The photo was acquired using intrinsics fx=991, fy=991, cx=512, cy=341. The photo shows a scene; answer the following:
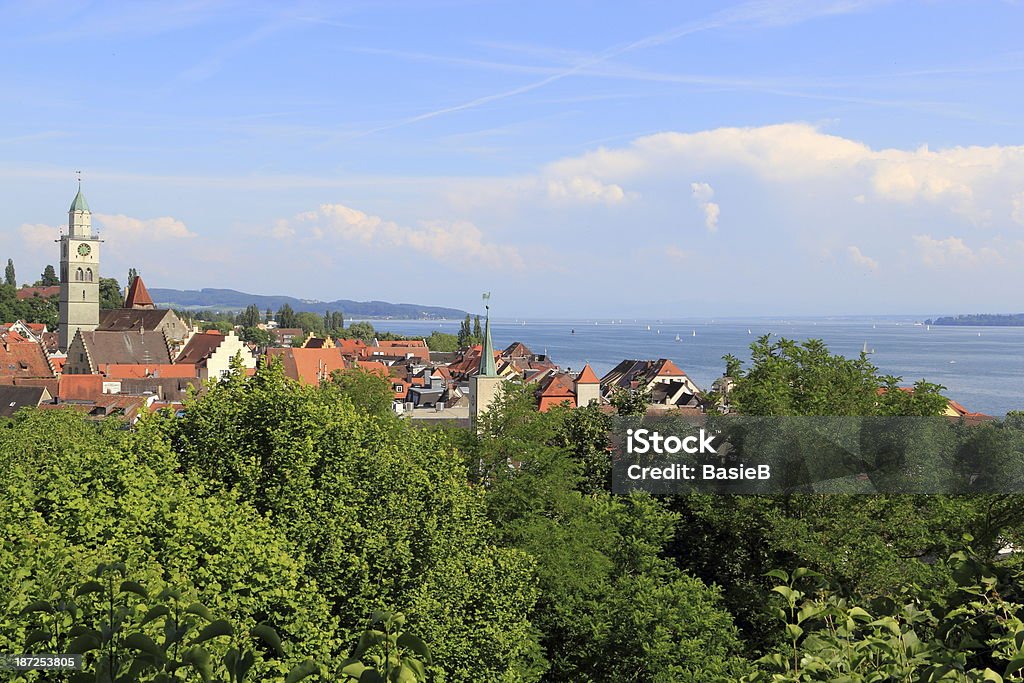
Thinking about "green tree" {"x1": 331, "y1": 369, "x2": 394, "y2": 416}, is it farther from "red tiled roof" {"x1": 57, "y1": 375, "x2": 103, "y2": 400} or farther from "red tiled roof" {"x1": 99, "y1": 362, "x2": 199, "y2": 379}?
"red tiled roof" {"x1": 99, "y1": 362, "x2": 199, "y2": 379}

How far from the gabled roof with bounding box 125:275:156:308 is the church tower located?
558 inches

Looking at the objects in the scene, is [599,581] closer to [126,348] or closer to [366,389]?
[366,389]

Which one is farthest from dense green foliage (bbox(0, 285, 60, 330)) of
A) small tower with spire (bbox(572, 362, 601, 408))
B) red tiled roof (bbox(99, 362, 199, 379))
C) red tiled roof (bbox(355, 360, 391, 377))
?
small tower with spire (bbox(572, 362, 601, 408))

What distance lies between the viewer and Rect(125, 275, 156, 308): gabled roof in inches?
4751

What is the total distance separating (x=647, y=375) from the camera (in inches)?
3561

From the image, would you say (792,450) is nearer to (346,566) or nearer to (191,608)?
(346,566)

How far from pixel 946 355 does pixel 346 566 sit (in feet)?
557

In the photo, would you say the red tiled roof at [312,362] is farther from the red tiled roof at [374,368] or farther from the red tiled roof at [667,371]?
the red tiled roof at [667,371]

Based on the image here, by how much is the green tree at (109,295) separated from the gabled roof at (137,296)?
28751 millimetres

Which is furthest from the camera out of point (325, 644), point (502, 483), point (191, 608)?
point (502, 483)

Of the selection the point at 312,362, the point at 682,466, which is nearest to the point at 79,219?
the point at 312,362

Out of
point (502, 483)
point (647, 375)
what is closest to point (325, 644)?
point (502, 483)

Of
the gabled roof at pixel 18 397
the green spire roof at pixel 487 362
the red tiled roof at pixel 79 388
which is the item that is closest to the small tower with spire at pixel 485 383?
the green spire roof at pixel 487 362

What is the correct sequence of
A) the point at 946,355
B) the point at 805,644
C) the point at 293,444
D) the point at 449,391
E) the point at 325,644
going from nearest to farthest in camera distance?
the point at 805,644
the point at 325,644
the point at 293,444
the point at 449,391
the point at 946,355
